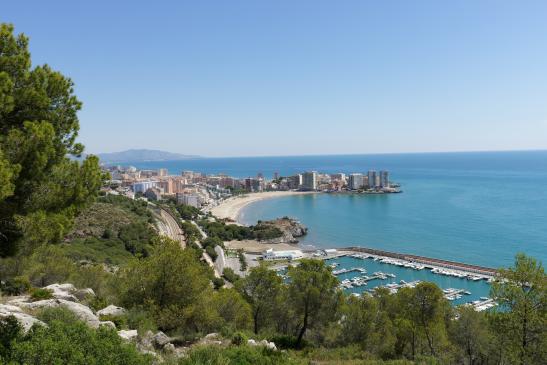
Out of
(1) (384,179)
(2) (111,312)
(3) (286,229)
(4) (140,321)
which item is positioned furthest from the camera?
(1) (384,179)

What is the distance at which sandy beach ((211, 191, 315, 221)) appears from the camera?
74.7 m

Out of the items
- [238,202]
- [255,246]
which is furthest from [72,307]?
[238,202]

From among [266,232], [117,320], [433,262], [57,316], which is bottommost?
[433,262]

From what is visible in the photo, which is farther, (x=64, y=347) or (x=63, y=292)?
(x=63, y=292)

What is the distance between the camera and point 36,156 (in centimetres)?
508

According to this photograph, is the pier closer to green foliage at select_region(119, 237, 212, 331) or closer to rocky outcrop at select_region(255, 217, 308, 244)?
rocky outcrop at select_region(255, 217, 308, 244)

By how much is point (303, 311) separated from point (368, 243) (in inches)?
1431

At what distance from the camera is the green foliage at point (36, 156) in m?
5.02

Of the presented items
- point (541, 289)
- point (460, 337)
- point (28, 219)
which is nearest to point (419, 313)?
point (460, 337)

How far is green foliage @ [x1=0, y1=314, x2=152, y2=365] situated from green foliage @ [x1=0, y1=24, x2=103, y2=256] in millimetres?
1241

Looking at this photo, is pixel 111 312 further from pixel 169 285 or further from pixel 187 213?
pixel 187 213

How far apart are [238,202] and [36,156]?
86.1m

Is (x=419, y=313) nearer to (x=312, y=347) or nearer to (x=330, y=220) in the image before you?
(x=312, y=347)

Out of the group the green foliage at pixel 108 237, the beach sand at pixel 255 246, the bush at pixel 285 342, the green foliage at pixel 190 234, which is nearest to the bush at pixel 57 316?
the bush at pixel 285 342
